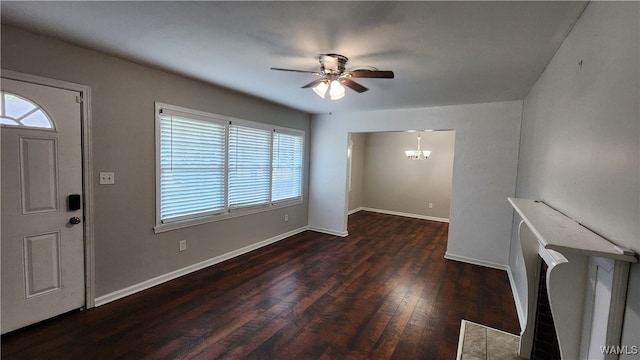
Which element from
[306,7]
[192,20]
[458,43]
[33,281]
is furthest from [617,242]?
[33,281]

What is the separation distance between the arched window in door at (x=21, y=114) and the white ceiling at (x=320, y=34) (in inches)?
21.7

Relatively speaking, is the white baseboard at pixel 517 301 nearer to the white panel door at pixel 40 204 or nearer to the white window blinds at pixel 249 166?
the white window blinds at pixel 249 166

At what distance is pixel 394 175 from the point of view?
302 inches

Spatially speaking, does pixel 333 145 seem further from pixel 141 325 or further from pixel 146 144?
pixel 141 325

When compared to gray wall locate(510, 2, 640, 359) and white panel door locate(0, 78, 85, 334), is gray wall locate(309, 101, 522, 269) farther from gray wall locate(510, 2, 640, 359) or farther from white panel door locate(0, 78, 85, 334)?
white panel door locate(0, 78, 85, 334)

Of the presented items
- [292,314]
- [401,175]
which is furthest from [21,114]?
[401,175]

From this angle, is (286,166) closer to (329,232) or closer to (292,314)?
(329,232)

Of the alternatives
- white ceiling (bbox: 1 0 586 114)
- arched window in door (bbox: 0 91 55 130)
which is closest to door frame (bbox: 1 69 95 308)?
arched window in door (bbox: 0 91 55 130)

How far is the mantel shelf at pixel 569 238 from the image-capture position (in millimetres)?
952

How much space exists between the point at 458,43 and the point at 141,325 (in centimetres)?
347

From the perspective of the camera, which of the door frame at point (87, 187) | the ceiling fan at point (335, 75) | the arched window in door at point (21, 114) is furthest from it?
the door frame at point (87, 187)

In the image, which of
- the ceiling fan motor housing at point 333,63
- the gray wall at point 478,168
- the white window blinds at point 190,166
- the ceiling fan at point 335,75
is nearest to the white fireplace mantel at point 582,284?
the ceiling fan at point 335,75

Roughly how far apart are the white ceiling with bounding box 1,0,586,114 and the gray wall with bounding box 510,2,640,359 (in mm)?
296

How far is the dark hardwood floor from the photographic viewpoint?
2.13 meters
